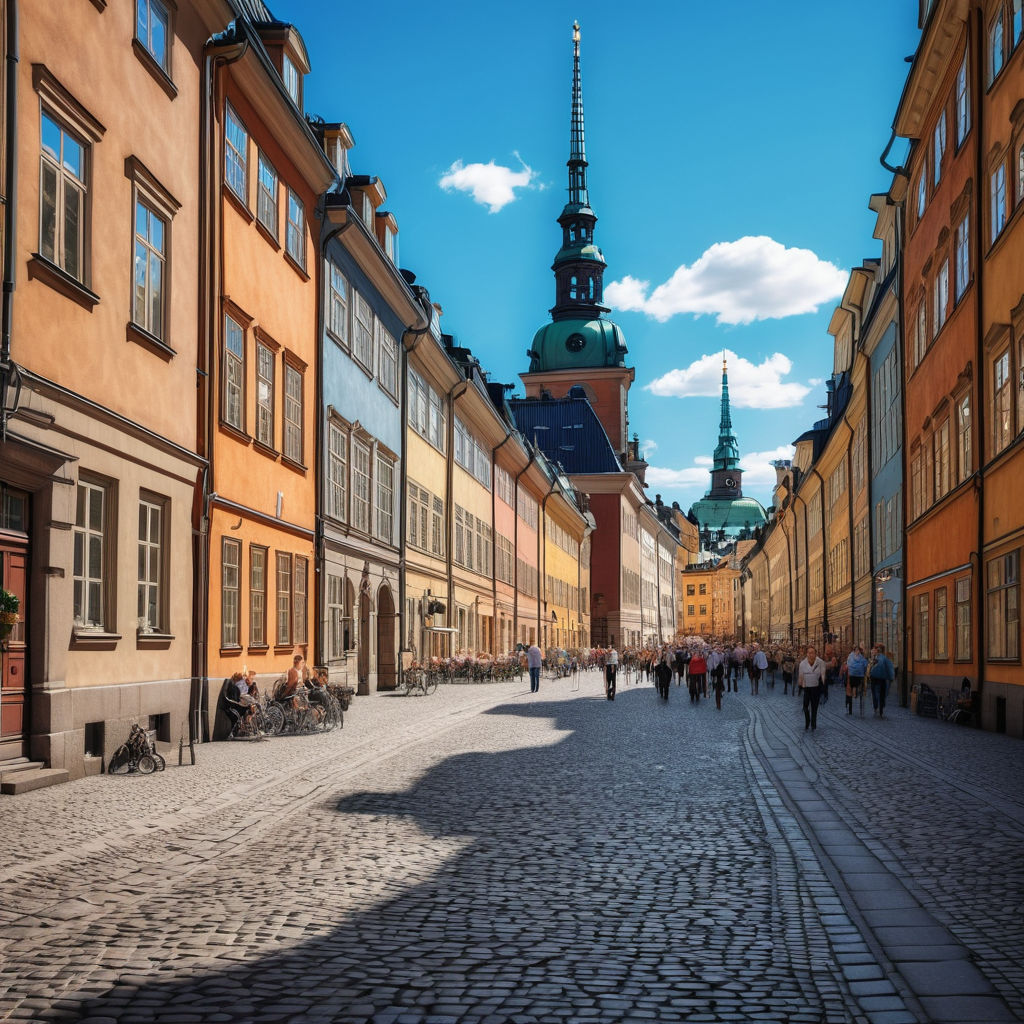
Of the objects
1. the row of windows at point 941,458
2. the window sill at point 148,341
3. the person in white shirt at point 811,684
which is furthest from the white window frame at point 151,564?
the row of windows at point 941,458

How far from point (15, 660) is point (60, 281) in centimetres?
403

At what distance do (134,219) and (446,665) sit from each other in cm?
→ 2734

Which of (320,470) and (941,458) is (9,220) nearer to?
(320,470)

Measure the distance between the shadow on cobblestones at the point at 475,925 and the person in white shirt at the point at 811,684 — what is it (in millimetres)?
11044

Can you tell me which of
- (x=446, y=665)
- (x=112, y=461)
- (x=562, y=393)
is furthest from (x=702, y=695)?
(x=562, y=393)

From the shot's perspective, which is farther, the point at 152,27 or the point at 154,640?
the point at 152,27

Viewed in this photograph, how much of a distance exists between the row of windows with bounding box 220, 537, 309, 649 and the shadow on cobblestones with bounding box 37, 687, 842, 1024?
8880 mm

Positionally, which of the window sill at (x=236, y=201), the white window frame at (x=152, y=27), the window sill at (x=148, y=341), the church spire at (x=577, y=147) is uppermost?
the church spire at (x=577, y=147)

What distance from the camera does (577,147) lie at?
12256 centimetres

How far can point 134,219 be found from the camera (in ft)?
56.0

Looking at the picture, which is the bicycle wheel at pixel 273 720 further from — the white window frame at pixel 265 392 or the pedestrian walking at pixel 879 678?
the pedestrian walking at pixel 879 678

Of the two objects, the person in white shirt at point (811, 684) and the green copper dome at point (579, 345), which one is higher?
the green copper dome at point (579, 345)

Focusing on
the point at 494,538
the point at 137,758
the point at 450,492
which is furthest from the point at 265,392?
the point at 494,538

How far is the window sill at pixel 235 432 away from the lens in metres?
21.2
